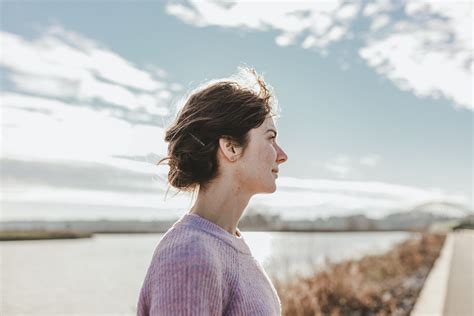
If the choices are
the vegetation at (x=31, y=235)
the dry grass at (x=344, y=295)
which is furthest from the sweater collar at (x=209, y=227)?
the vegetation at (x=31, y=235)

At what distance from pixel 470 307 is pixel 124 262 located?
11.1m

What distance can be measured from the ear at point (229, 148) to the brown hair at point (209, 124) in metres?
0.01

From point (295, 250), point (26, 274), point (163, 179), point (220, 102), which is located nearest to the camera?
point (220, 102)

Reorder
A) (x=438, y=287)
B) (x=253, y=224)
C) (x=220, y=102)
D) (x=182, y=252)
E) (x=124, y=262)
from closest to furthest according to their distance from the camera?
1. (x=182, y=252)
2. (x=220, y=102)
3. (x=253, y=224)
4. (x=438, y=287)
5. (x=124, y=262)

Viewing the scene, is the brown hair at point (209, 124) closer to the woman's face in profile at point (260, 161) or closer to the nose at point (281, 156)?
the woman's face in profile at point (260, 161)

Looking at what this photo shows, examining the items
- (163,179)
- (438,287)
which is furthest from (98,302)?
(163,179)

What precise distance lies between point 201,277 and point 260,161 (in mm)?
525

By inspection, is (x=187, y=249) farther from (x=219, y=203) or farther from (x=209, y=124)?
(x=209, y=124)

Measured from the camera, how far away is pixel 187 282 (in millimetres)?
1528

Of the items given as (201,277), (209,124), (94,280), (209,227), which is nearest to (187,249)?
(201,277)

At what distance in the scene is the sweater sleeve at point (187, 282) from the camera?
5.00 feet

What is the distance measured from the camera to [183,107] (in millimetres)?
1938

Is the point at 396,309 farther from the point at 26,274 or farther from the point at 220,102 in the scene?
the point at 26,274

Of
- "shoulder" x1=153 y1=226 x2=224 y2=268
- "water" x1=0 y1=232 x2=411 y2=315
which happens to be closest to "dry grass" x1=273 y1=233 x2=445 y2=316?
"water" x1=0 y1=232 x2=411 y2=315
